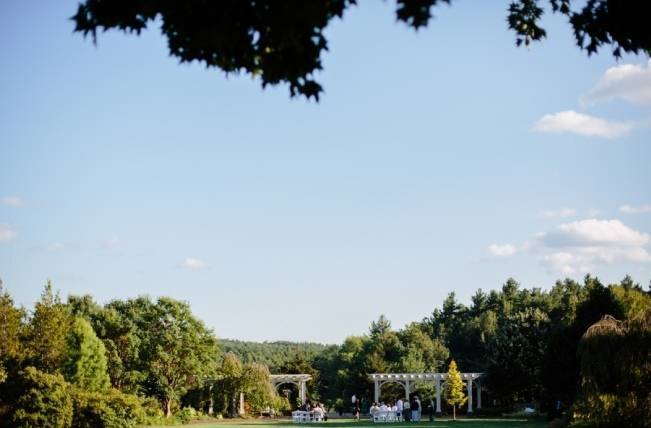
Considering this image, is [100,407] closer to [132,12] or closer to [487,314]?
[132,12]

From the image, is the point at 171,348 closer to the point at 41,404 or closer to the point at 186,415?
the point at 186,415

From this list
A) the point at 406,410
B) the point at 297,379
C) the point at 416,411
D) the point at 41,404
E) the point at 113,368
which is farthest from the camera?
the point at 297,379

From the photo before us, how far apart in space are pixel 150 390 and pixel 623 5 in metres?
37.1

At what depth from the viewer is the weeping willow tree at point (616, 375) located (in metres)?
20.0

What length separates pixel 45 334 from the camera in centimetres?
2811

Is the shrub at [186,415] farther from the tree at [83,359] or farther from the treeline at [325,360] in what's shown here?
the tree at [83,359]

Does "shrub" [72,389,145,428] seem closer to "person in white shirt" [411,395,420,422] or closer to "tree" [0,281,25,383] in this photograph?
"tree" [0,281,25,383]

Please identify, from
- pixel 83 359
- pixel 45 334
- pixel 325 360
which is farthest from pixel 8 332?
pixel 325 360

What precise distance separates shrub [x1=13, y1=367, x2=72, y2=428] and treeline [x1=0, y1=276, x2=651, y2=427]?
0.11 ft

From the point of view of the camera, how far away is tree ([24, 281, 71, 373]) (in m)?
27.8

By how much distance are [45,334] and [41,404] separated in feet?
16.8

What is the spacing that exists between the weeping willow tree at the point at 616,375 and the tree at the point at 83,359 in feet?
62.7

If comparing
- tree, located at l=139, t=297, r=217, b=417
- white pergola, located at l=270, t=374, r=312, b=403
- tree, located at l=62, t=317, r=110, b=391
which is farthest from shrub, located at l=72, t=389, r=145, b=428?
white pergola, located at l=270, t=374, r=312, b=403

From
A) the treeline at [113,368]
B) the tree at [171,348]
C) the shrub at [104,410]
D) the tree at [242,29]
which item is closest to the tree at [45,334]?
the treeline at [113,368]
